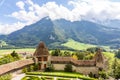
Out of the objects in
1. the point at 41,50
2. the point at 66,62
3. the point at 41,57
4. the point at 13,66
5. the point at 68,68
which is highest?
the point at 41,50

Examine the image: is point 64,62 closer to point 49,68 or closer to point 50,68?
point 50,68

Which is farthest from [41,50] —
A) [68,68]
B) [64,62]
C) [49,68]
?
[68,68]

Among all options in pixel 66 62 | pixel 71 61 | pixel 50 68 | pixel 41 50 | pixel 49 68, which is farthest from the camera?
pixel 41 50

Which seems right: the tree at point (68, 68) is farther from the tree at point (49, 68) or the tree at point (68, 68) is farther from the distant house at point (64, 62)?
the tree at point (49, 68)

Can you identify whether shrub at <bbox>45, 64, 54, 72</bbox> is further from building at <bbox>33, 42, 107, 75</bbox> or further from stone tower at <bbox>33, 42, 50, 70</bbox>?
stone tower at <bbox>33, 42, 50, 70</bbox>

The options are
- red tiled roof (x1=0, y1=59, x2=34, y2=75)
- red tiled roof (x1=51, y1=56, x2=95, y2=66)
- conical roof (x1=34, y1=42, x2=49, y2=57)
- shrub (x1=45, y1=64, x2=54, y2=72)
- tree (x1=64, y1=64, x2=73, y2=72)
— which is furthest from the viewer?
conical roof (x1=34, y1=42, x2=49, y2=57)

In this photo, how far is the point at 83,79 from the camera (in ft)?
286

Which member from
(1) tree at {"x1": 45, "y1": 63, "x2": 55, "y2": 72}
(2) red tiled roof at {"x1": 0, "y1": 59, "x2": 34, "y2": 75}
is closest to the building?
(1) tree at {"x1": 45, "y1": 63, "x2": 55, "y2": 72}

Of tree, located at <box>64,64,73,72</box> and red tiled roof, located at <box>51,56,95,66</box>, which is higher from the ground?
red tiled roof, located at <box>51,56,95,66</box>

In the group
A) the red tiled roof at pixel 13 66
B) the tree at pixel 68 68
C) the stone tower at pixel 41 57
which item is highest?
the stone tower at pixel 41 57

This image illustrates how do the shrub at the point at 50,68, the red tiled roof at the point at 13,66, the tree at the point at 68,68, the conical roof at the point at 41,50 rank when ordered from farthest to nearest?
1. the conical roof at the point at 41,50
2. the tree at the point at 68,68
3. the shrub at the point at 50,68
4. the red tiled roof at the point at 13,66

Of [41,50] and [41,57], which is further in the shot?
[41,50]

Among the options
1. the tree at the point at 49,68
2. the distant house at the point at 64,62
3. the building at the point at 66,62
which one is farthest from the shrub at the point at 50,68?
the building at the point at 66,62

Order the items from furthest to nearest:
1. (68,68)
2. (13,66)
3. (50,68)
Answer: (68,68) < (50,68) < (13,66)
